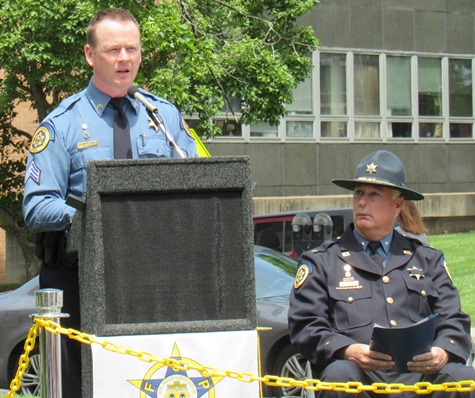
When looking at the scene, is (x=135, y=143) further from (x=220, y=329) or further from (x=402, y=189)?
(x=402, y=189)

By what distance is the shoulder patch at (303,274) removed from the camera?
4848 mm

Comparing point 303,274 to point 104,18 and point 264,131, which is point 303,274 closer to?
point 104,18

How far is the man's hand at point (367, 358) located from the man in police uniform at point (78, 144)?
4.24ft

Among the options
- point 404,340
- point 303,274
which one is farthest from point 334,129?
point 404,340

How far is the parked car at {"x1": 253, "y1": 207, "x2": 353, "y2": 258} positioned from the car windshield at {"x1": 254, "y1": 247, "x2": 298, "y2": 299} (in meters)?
2.59

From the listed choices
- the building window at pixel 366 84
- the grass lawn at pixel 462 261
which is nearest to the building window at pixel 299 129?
the building window at pixel 366 84

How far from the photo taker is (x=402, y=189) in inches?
202

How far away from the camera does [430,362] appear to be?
4.46 meters

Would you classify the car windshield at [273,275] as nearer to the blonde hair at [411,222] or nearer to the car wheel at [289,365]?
the car wheel at [289,365]

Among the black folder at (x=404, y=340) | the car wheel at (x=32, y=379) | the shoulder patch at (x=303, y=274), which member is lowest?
the car wheel at (x=32, y=379)

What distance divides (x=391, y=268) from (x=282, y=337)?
3.81m

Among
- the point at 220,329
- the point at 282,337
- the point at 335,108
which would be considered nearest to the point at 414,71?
the point at 335,108

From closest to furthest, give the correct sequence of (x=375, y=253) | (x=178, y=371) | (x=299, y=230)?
(x=178, y=371), (x=375, y=253), (x=299, y=230)

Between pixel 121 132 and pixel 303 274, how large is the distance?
1.33 meters
